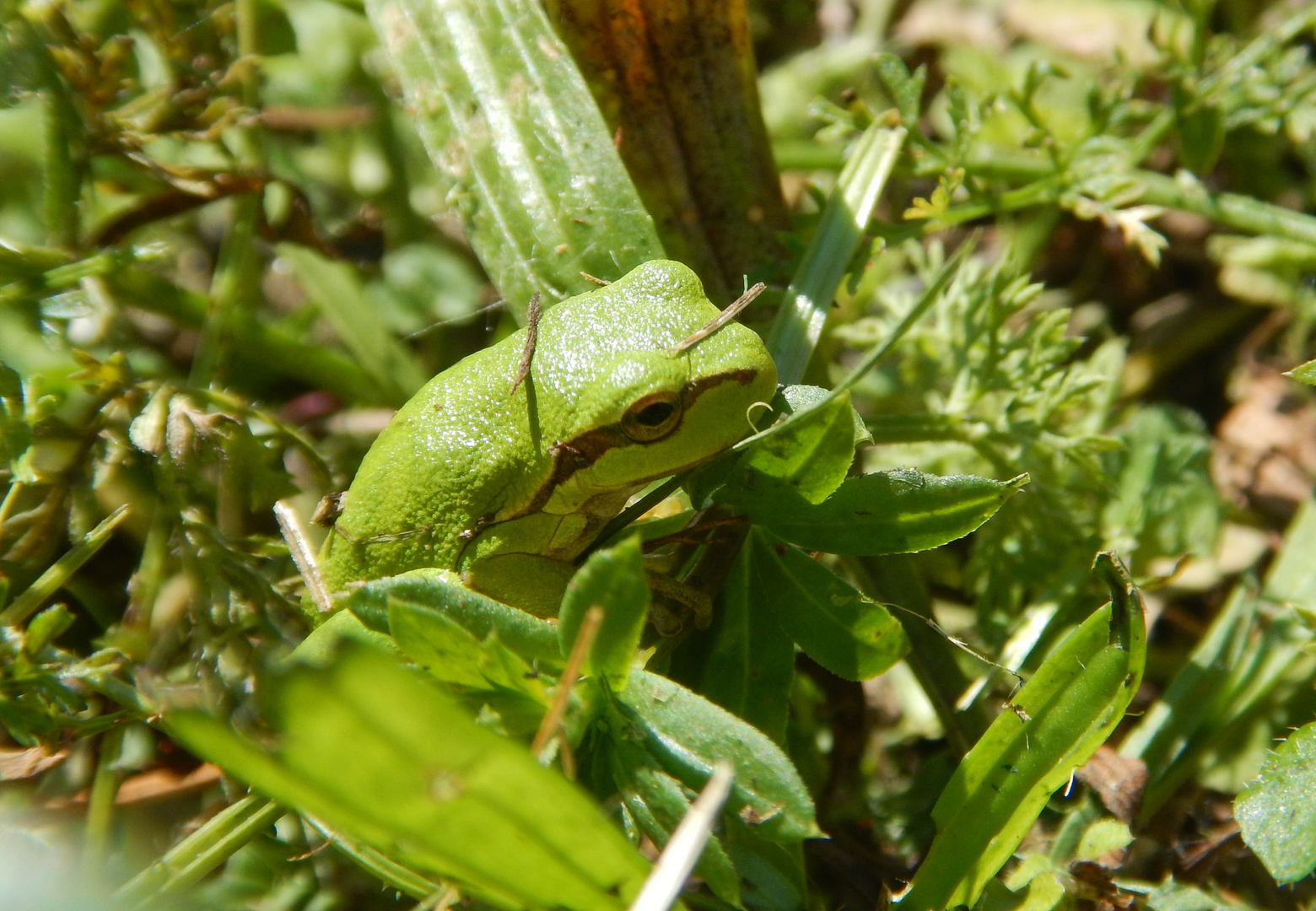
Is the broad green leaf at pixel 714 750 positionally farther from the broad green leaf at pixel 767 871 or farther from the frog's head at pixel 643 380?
the frog's head at pixel 643 380

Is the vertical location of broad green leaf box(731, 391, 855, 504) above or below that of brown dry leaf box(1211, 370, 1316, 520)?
above

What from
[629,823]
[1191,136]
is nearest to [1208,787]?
[629,823]

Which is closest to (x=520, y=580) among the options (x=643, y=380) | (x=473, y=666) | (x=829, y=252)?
(x=643, y=380)

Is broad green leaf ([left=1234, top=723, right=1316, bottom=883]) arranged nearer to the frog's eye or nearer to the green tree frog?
the green tree frog

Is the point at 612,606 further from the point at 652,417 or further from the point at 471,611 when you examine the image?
the point at 652,417

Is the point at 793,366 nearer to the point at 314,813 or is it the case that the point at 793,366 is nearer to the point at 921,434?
the point at 921,434

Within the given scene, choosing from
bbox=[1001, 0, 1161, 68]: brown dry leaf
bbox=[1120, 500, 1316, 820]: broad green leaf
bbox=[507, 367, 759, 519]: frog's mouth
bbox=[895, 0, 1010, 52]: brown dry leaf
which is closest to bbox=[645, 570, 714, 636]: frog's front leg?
bbox=[507, 367, 759, 519]: frog's mouth
